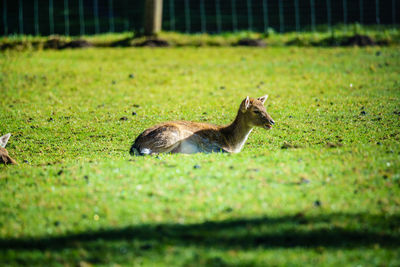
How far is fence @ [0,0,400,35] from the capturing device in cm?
2748

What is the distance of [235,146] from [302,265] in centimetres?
637

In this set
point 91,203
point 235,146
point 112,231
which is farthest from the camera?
point 235,146

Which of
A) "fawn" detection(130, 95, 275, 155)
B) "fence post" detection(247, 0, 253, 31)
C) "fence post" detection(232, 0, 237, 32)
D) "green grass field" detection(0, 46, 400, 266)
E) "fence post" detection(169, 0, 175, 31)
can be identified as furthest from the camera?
"fence post" detection(169, 0, 175, 31)

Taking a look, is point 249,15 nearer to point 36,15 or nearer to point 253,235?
point 36,15

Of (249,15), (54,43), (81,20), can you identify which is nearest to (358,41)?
(249,15)

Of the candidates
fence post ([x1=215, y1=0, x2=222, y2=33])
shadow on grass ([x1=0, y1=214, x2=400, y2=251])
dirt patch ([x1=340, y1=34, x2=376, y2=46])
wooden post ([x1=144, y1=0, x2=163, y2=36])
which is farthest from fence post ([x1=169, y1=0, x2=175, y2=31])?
shadow on grass ([x1=0, y1=214, x2=400, y2=251])

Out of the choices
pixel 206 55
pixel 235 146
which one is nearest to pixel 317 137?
pixel 235 146

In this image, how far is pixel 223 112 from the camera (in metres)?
16.3

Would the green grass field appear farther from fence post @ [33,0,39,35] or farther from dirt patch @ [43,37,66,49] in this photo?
fence post @ [33,0,39,35]

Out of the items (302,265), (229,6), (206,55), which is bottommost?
(302,265)

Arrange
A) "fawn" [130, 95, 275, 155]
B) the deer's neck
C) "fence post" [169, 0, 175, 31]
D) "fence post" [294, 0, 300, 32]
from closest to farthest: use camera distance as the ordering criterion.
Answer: "fawn" [130, 95, 275, 155]
the deer's neck
"fence post" [294, 0, 300, 32]
"fence post" [169, 0, 175, 31]

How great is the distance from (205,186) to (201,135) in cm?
389

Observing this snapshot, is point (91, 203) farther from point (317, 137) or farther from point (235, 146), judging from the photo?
point (317, 137)

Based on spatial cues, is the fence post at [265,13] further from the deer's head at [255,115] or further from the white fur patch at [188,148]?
the white fur patch at [188,148]
